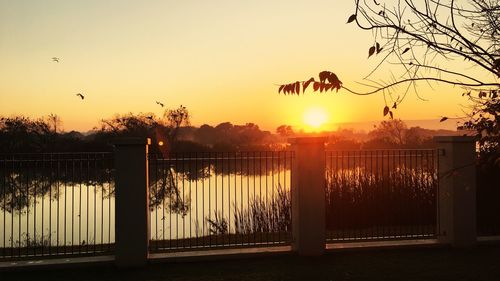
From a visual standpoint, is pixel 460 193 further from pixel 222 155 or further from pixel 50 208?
pixel 50 208

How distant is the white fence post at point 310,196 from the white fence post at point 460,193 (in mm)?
2482

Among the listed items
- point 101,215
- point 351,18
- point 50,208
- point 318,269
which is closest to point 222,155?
point 318,269

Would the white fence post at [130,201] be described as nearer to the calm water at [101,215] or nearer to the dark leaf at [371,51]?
the calm water at [101,215]

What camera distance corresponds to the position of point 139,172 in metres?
8.57

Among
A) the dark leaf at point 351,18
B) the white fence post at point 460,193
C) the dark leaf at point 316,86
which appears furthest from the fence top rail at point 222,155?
the dark leaf at point 351,18

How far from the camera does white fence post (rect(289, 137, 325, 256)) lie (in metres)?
9.21

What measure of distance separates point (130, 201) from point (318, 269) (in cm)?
323

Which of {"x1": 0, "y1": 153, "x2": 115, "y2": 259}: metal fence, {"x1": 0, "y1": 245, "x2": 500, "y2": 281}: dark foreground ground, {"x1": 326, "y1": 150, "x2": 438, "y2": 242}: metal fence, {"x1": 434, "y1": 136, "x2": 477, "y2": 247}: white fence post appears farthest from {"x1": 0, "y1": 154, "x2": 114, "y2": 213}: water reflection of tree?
{"x1": 434, "y1": 136, "x2": 477, "y2": 247}: white fence post

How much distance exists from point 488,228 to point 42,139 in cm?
2422

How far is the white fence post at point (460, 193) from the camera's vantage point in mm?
9727

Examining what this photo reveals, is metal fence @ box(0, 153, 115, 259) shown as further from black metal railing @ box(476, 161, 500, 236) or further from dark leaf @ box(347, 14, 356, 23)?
black metal railing @ box(476, 161, 500, 236)

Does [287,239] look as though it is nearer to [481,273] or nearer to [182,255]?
[182,255]

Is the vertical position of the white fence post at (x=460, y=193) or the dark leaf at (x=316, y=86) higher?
the dark leaf at (x=316, y=86)

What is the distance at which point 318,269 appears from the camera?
27.6 feet
